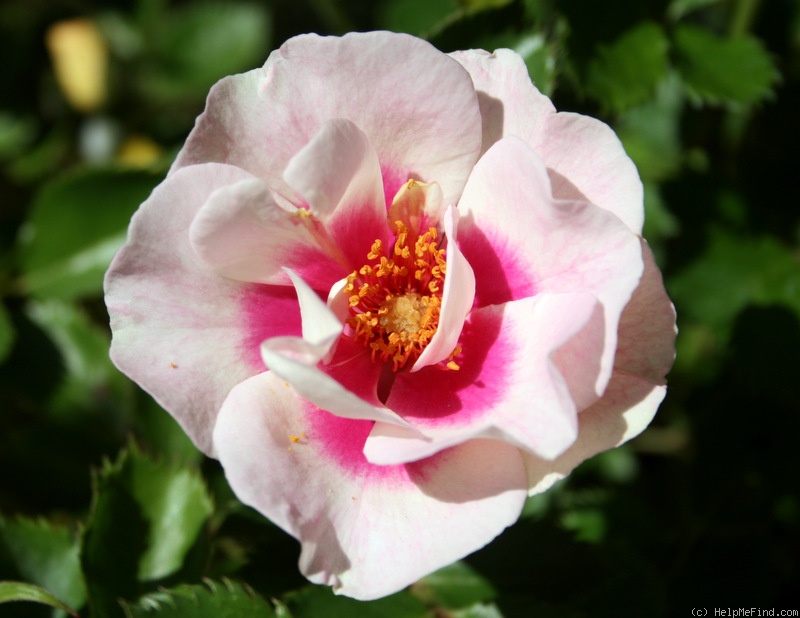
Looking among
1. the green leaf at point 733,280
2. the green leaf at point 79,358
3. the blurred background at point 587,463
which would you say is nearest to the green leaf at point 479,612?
the blurred background at point 587,463

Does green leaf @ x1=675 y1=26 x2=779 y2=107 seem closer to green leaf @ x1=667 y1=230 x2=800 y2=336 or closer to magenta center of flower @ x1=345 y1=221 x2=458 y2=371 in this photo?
green leaf @ x1=667 y1=230 x2=800 y2=336

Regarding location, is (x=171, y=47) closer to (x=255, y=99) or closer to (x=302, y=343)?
(x=255, y=99)

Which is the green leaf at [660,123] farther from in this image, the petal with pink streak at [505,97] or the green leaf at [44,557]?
the green leaf at [44,557]

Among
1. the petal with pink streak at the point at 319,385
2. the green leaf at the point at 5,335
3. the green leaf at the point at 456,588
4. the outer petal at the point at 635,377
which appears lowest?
the green leaf at the point at 456,588

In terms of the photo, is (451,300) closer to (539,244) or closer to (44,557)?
(539,244)

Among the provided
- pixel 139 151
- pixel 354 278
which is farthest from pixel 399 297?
pixel 139 151
